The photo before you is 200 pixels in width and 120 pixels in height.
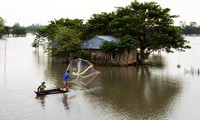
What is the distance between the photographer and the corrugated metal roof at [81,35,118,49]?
44.0 metres

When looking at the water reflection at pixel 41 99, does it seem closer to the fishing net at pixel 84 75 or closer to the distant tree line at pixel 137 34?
the fishing net at pixel 84 75

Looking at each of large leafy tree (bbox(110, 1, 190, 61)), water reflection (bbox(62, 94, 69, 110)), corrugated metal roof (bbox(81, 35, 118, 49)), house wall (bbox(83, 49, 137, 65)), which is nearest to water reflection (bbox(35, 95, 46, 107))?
water reflection (bbox(62, 94, 69, 110))

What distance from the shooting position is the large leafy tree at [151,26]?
144 feet

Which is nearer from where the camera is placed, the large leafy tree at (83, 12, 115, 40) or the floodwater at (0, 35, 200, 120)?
the floodwater at (0, 35, 200, 120)

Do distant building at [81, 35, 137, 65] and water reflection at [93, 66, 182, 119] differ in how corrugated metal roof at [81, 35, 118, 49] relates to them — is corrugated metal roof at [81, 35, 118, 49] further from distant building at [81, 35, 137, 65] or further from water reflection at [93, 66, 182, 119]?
water reflection at [93, 66, 182, 119]

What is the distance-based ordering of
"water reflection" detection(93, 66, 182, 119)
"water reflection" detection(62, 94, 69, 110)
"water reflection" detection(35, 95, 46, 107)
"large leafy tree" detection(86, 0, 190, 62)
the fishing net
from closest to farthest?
1. "water reflection" detection(62, 94, 69, 110)
2. "water reflection" detection(93, 66, 182, 119)
3. "water reflection" detection(35, 95, 46, 107)
4. the fishing net
5. "large leafy tree" detection(86, 0, 190, 62)

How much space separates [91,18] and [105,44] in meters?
8.56

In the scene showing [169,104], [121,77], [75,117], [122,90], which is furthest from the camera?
[121,77]

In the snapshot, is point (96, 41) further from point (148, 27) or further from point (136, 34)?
point (148, 27)

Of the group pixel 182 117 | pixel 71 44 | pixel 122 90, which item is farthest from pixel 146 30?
pixel 182 117

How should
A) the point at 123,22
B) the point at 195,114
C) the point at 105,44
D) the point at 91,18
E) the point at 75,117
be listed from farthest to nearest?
1. the point at 91,18
2. the point at 123,22
3. the point at 105,44
4. the point at 195,114
5. the point at 75,117

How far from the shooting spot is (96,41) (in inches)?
1751

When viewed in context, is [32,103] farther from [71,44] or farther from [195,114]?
[71,44]

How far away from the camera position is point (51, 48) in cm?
4584
